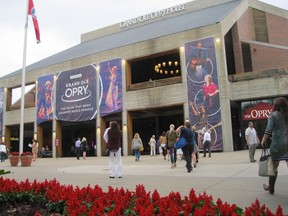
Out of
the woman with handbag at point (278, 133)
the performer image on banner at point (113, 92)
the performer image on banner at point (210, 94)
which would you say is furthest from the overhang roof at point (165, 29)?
the woman with handbag at point (278, 133)

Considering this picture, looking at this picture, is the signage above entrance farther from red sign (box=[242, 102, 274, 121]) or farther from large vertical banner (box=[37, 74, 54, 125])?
red sign (box=[242, 102, 274, 121])

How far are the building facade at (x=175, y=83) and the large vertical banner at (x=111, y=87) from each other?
104 millimetres

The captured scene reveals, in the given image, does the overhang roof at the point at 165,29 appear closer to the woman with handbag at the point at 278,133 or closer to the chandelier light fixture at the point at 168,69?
the chandelier light fixture at the point at 168,69

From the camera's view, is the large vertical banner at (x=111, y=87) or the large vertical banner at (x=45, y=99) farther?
the large vertical banner at (x=45, y=99)

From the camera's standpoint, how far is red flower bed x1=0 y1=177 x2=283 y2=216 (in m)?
3.23

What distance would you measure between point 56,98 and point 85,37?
71.2ft

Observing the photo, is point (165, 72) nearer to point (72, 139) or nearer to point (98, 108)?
point (98, 108)

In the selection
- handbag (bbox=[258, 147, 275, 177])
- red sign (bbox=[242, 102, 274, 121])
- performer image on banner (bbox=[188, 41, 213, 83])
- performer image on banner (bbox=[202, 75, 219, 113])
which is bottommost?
handbag (bbox=[258, 147, 275, 177])

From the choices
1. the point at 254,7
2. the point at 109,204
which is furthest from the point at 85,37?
the point at 109,204

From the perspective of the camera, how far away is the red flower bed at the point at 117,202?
323cm

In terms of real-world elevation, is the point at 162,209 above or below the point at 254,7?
below

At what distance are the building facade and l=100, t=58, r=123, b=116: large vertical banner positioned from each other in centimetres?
10

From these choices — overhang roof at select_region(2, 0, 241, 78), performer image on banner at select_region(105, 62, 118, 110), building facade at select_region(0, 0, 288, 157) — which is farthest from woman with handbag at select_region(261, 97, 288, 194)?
performer image on banner at select_region(105, 62, 118, 110)

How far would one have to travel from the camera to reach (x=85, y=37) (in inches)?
2056
